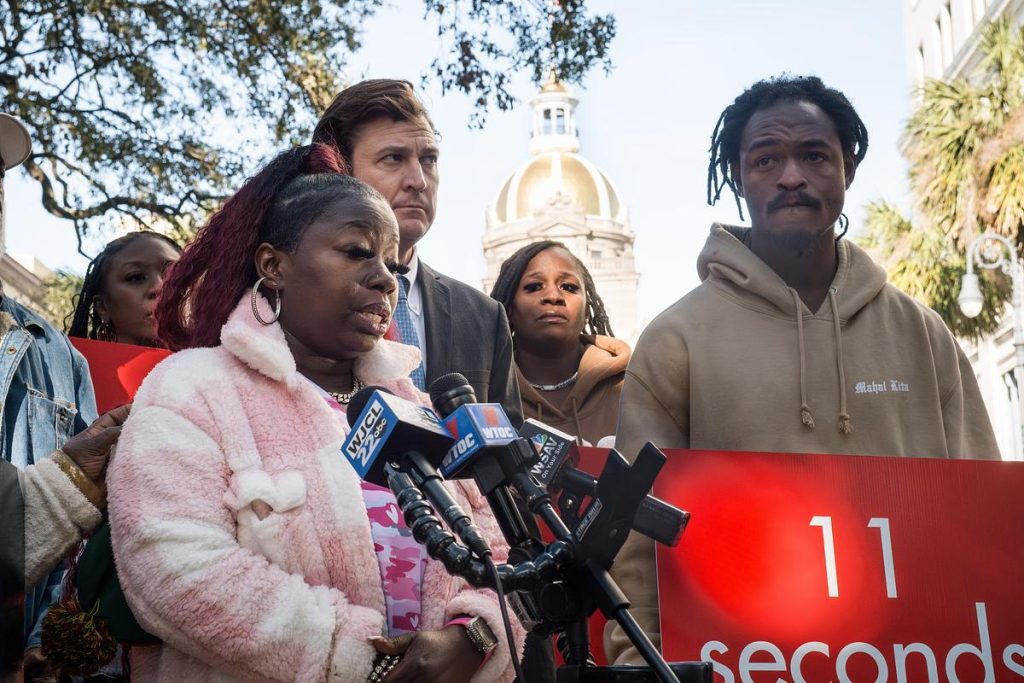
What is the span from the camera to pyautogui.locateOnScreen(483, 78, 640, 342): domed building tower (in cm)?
9231

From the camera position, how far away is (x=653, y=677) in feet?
6.49

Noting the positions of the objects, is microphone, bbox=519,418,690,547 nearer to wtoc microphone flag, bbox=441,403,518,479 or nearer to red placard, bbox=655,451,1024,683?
wtoc microphone flag, bbox=441,403,518,479

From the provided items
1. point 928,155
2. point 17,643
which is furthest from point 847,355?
point 928,155

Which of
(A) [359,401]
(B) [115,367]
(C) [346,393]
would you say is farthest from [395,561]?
(B) [115,367]

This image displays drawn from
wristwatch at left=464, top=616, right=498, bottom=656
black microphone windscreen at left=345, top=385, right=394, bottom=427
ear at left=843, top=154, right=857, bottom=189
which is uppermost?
ear at left=843, top=154, right=857, bottom=189

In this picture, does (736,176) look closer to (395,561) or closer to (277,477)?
(395,561)

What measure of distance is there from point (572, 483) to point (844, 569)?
133 centimetres

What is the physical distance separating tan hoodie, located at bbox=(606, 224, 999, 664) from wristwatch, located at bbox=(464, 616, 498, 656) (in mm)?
770

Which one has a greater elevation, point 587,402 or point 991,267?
point 991,267

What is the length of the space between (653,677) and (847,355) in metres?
1.81

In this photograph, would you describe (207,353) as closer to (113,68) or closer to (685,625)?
(685,625)

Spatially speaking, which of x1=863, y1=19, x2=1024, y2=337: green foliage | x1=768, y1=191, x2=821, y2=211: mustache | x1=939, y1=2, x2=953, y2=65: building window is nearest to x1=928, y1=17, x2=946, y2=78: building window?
x1=939, y1=2, x2=953, y2=65: building window

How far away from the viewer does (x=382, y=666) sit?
2.46m

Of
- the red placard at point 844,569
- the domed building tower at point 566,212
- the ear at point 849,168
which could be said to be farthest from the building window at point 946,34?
the domed building tower at point 566,212
